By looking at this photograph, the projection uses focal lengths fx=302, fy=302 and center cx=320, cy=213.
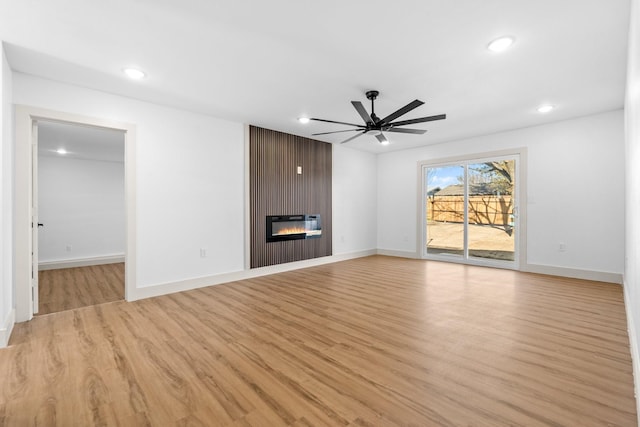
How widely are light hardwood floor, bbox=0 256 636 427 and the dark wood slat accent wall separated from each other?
1699mm

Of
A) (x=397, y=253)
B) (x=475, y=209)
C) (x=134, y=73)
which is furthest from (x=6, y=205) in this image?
(x=475, y=209)

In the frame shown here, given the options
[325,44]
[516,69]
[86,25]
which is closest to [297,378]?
[325,44]

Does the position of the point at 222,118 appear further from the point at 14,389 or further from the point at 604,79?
the point at 604,79

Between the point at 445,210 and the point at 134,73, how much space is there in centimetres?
601

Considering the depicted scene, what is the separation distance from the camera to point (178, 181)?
170 inches

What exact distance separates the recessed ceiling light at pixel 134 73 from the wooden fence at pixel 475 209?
580 centimetres

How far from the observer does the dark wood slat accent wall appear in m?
5.25

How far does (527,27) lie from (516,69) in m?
0.83

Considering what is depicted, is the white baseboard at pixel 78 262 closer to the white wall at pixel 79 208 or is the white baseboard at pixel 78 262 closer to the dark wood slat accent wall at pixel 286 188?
the white wall at pixel 79 208

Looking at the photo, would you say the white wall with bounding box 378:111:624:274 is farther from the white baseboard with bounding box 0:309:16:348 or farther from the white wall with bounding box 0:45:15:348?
the white baseboard with bounding box 0:309:16:348

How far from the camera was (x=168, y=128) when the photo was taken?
13.9ft

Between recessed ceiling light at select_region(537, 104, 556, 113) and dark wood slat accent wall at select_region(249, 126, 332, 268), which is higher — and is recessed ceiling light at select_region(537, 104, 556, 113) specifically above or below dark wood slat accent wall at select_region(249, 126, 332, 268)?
above

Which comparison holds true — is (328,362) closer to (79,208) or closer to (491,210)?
(491,210)

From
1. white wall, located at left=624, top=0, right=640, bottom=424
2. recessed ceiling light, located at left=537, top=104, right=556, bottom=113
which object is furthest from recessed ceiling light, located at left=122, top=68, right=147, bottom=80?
recessed ceiling light, located at left=537, top=104, right=556, bottom=113
